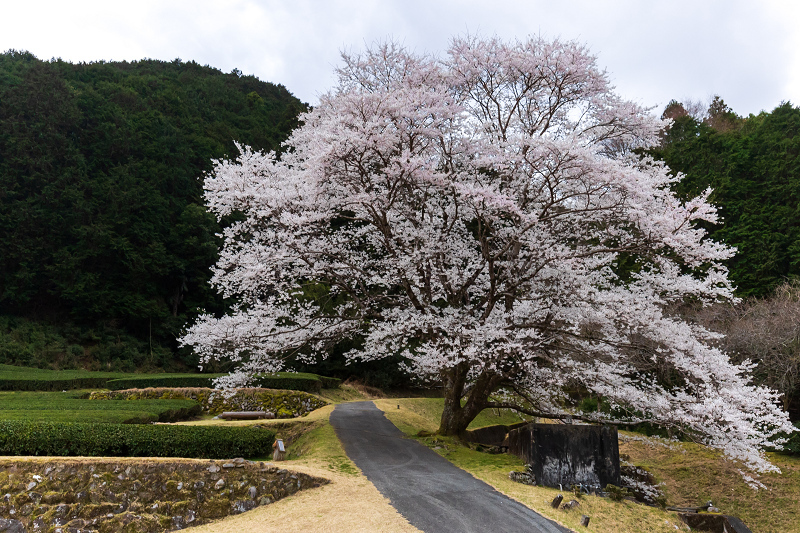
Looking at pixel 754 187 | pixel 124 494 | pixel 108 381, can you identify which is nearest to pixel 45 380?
pixel 108 381

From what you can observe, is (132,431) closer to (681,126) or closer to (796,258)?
(796,258)

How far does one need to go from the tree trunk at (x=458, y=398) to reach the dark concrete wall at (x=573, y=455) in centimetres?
241

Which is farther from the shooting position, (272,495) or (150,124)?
(150,124)

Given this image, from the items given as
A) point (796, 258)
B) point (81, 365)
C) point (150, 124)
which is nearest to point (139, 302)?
point (81, 365)

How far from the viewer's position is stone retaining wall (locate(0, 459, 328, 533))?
19.6 feet

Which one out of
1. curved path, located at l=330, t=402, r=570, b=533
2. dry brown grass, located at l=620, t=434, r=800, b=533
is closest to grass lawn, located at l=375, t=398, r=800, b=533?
dry brown grass, located at l=620, t=434, r=800, b=533

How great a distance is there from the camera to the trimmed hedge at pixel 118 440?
6832 mm

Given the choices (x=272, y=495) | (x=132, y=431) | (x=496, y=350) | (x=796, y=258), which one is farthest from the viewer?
(x=796, y=258)

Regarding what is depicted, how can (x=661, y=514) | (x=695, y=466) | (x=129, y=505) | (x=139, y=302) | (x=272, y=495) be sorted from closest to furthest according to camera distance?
(x=129, y=505) → (x=272, y=495) → (x=661, y=514) → (x=695, y=466) → (x=139, y=302)

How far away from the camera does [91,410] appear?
996 centimetres

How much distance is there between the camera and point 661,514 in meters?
8.20

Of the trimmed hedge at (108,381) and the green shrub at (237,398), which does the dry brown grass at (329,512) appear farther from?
the trimmed hedge at (108,381)

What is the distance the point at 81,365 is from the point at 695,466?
81.3ft

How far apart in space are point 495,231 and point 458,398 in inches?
153
